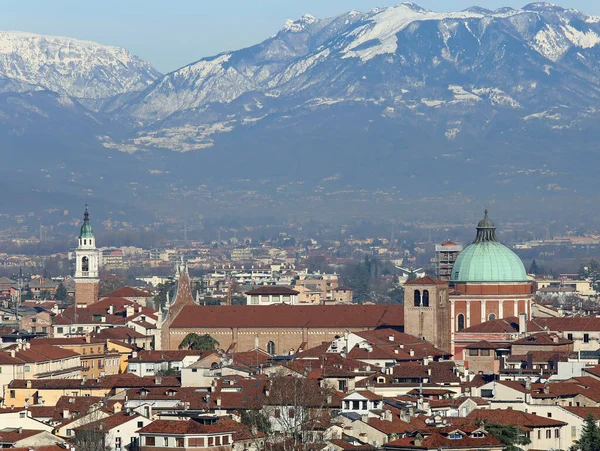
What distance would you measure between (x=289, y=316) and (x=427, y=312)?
6.05 m

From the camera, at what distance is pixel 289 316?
83.2 metres

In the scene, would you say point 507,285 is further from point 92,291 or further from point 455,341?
point 92,291

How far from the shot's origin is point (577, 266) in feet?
633

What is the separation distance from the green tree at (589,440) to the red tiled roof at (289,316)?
38.8 m

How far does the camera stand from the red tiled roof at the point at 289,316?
82.2m

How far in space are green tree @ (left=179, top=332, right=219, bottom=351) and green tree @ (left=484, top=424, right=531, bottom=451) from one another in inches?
1422

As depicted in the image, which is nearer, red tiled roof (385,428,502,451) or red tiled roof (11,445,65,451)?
red tiled roof (385,428,502,451)

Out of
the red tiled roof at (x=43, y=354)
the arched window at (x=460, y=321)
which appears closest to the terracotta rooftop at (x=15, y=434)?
the red tiled roof at (x=43, y=354)

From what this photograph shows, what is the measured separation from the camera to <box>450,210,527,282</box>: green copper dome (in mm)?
85188

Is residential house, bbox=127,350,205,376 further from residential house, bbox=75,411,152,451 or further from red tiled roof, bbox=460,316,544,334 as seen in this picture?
residential house, bbox=75,411,152,451

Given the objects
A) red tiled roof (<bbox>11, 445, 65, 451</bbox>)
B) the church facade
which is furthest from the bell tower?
red tiled roof (<bbox>11, 445, 65, 451</bbox>)

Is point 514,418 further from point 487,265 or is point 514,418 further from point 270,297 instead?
point 270,297

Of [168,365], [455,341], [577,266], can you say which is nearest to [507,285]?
[455,341]

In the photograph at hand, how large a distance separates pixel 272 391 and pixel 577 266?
146957 mm
